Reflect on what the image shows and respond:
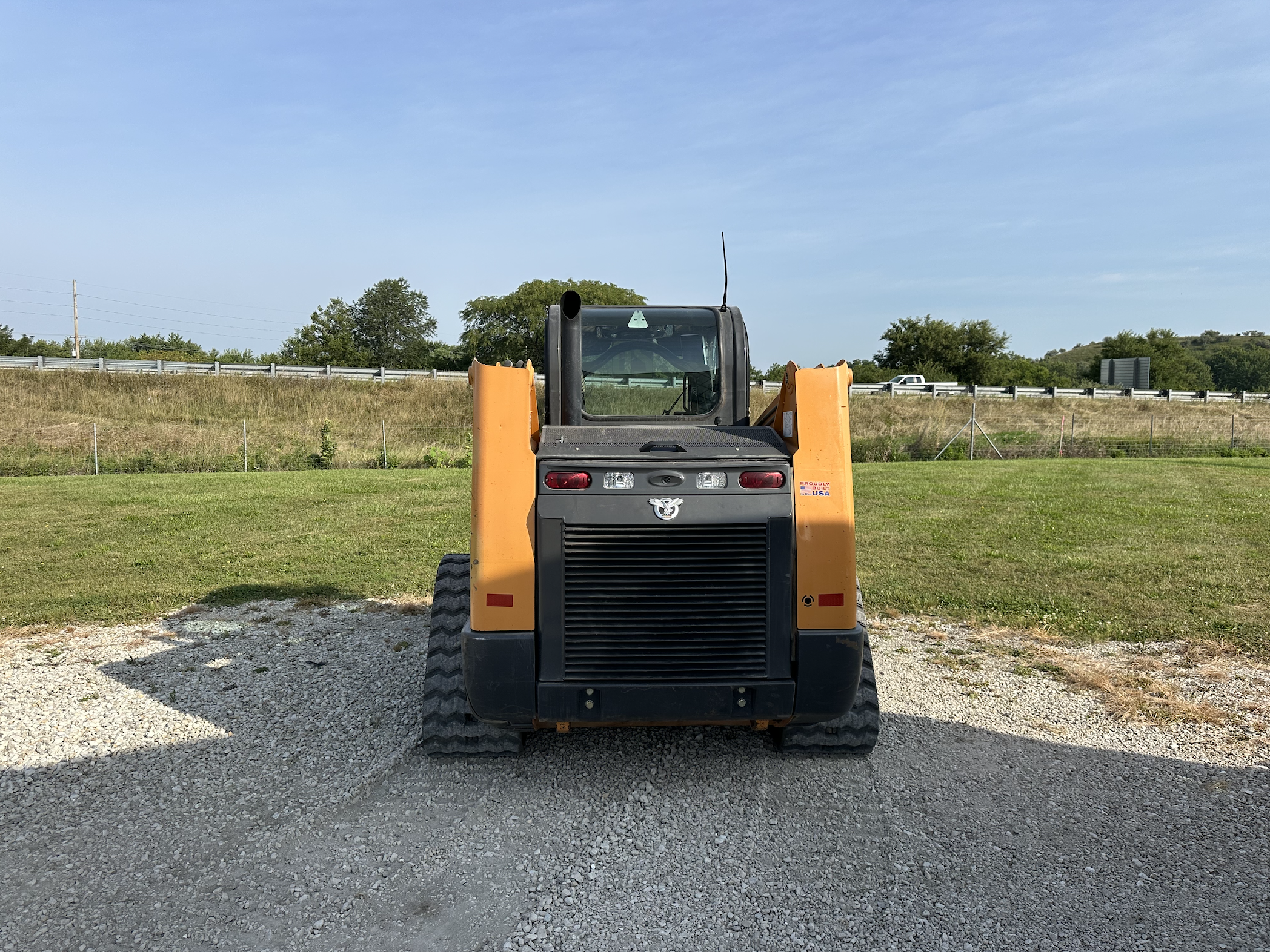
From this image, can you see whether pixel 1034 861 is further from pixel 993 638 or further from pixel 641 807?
pixel 993 638

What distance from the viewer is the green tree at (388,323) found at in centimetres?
8519

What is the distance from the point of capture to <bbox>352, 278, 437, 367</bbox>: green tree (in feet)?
279

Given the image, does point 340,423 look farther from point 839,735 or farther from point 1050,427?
point 839,735

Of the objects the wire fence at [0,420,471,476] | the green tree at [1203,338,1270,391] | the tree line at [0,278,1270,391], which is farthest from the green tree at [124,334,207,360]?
the green tree at [1203,338,1270,391]

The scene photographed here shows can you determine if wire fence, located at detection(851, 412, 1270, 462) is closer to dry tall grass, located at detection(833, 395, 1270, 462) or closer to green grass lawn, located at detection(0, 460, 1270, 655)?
dry tall grass, located at detection(833, 395, 1270, 462)

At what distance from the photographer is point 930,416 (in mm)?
36656

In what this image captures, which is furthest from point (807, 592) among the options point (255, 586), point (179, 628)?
point (255, 586)

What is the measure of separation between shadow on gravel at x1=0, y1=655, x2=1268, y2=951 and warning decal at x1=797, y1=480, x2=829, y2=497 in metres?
1.47

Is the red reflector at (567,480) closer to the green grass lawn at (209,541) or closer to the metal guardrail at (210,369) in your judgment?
the green grass lawn at (209,541)

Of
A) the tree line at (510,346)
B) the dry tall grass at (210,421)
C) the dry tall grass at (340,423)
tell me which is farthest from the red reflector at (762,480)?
the tree line at (510,346)

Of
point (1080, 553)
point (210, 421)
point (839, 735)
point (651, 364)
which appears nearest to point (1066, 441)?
point (1080, 553)

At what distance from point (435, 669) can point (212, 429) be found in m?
29.3

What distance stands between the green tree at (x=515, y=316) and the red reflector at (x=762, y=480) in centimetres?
6473

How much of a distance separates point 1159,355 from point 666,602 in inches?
3457
